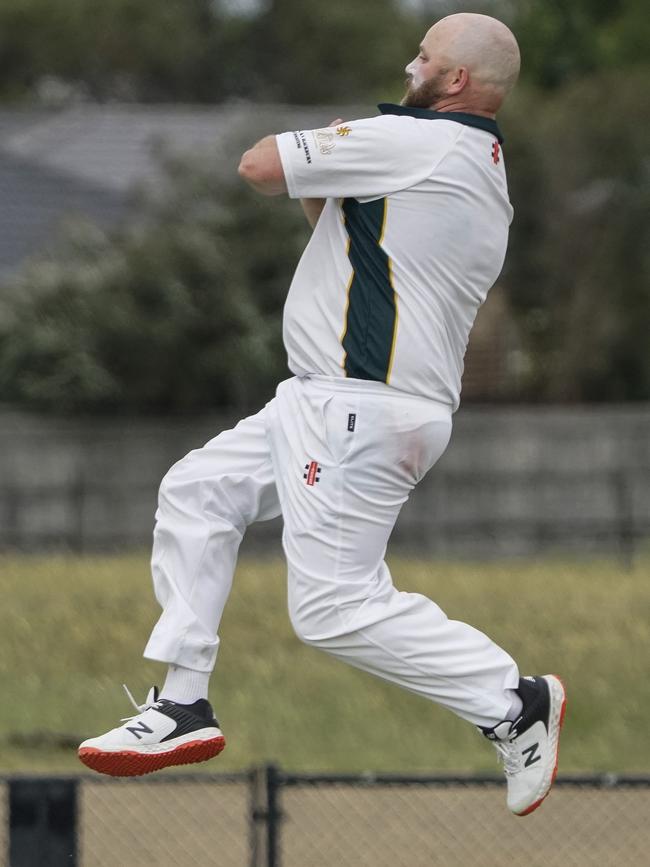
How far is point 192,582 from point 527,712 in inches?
41.7

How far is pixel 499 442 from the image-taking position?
18.0 meters

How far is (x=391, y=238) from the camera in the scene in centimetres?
518

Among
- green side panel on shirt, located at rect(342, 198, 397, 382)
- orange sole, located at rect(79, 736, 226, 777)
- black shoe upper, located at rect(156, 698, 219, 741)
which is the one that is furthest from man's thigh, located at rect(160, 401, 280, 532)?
orange sole, located at rect(79, 736, 226, 777)

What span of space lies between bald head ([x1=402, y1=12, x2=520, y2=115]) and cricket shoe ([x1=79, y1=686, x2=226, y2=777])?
1.91 metres

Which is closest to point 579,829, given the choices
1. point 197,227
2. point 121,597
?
point 121,597

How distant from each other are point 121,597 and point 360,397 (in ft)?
28.8

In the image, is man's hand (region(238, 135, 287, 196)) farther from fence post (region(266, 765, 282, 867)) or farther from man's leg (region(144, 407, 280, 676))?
fence post (region(266, 765, 282, 867))

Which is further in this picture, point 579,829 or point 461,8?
point 461,8

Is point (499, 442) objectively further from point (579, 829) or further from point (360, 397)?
point (360, 397)

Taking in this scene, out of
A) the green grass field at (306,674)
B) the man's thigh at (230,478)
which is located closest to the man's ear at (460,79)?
the man's thigh at (230,478)

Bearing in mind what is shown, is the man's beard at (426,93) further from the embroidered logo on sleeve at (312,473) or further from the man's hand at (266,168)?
the embroidered logo on sleeve at (312,473)

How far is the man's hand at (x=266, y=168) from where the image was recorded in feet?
16.7

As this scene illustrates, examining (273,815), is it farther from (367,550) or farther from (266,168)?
(266,168)

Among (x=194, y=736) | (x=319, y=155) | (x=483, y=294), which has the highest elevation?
(x=319, y=155)
